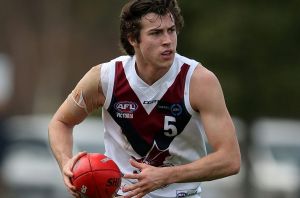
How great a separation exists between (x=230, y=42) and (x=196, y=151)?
1407 centimetres

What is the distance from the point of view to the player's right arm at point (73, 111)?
1057cm

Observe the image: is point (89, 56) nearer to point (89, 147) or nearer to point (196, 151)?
point (89, 147)

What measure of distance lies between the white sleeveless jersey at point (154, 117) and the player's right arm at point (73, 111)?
0.29 feet

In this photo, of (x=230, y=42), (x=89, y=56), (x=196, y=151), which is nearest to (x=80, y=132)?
(x=230, y=42)

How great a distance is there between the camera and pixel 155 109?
10453mm

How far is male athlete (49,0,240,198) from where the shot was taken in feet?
33.1

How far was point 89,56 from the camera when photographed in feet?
145

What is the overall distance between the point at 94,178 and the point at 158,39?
4.03 feet

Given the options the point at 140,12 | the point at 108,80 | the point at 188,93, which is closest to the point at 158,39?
the point at 140,12

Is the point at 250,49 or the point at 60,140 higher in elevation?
the point at 60,140

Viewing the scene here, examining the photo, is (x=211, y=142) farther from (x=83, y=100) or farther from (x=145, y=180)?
(x=83, y=100)

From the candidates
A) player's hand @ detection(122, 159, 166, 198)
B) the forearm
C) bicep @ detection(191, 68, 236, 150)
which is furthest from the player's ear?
player's hand @ detection(122, 159, 166, 198)

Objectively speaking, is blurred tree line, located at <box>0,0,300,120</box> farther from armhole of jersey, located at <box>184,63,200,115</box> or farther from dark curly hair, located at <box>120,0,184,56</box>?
armhole of jersey, located at <box>184,63,200,115</box>

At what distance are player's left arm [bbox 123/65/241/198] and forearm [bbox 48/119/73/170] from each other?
1092mm
